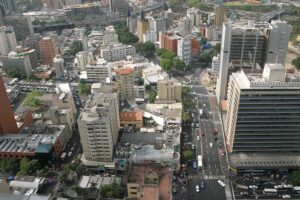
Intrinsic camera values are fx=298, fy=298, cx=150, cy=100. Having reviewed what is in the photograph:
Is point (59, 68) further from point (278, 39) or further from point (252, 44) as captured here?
point (278, 39)

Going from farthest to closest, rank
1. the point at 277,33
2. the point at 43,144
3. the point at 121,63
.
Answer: the point at 121,63 < the point at 277,33 < the point at 43,144

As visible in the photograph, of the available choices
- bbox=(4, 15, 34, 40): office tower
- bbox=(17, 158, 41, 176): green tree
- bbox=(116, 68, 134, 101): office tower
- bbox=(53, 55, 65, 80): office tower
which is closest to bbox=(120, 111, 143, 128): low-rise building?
bbox=(116, 68, 134, 101): office tower

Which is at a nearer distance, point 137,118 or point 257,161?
point 257,161

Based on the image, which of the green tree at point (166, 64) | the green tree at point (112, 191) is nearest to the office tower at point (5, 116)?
the green tree at point (112, 191)

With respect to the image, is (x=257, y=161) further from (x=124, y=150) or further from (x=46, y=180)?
(x=46, y=180)

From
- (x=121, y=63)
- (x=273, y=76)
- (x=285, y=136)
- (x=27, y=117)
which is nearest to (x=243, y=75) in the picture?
(x=273, y=76)

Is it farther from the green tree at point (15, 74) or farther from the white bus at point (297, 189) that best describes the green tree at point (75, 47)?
the white bus at point (297, 189)
